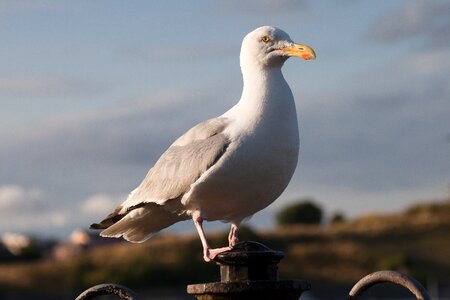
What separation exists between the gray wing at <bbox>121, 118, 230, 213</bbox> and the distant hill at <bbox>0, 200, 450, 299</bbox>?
45030 mm

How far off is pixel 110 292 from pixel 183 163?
161 cm

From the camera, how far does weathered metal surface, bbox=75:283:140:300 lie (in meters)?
5.08

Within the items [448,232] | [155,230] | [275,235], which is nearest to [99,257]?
[275,235]

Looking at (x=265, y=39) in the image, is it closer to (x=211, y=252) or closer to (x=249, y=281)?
(x=211, y=252)

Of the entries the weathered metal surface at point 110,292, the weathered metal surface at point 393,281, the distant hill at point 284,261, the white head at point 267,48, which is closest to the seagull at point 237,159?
the white head at point 267,48

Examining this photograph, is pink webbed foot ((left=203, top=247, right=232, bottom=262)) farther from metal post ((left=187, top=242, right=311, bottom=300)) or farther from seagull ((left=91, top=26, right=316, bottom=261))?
metal post ((left=187, top=242, right=311, bottom=300))

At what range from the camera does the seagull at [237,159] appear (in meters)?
6.16

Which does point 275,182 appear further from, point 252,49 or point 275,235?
point 275,235

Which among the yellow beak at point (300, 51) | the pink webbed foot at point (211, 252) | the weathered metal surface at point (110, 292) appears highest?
the yellow beak at point (300, 51)

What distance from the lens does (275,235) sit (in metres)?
61.3

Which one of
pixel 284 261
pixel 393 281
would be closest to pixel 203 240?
pixel 393 281

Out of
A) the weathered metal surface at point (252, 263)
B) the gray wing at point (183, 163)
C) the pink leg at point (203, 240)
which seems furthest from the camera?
the gray wing at point (183, 163)

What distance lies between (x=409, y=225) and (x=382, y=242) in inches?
182

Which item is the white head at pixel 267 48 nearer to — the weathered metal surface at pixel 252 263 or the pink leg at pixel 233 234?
the pink leg at pixel 233 234
